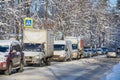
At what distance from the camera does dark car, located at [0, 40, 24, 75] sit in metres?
23.6

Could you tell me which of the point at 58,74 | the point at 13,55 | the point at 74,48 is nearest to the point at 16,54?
the point at 13,55

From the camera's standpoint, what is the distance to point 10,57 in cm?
2433

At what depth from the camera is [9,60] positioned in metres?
24.1

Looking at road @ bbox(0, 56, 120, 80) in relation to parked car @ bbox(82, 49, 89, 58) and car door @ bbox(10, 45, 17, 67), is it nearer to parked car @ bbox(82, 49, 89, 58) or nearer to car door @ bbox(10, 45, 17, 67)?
car door @ bbox(10, 45, 17, 67)

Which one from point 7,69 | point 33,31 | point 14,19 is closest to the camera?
point 7,69

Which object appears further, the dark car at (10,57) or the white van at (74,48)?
the white van at (74,48)

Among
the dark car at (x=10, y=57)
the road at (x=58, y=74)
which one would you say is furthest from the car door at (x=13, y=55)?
the road at (x=58, y=74)

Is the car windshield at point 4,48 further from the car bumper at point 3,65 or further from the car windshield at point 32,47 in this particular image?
the car windshield at point 32,47

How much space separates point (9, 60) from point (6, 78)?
2419 mm

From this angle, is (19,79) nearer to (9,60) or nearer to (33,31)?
(9,60)

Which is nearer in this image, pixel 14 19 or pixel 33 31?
pixel 33 31

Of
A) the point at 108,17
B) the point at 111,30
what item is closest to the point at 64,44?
the point at 108,17

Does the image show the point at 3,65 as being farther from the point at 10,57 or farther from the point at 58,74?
the point at 58,74

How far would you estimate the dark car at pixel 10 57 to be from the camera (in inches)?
930
